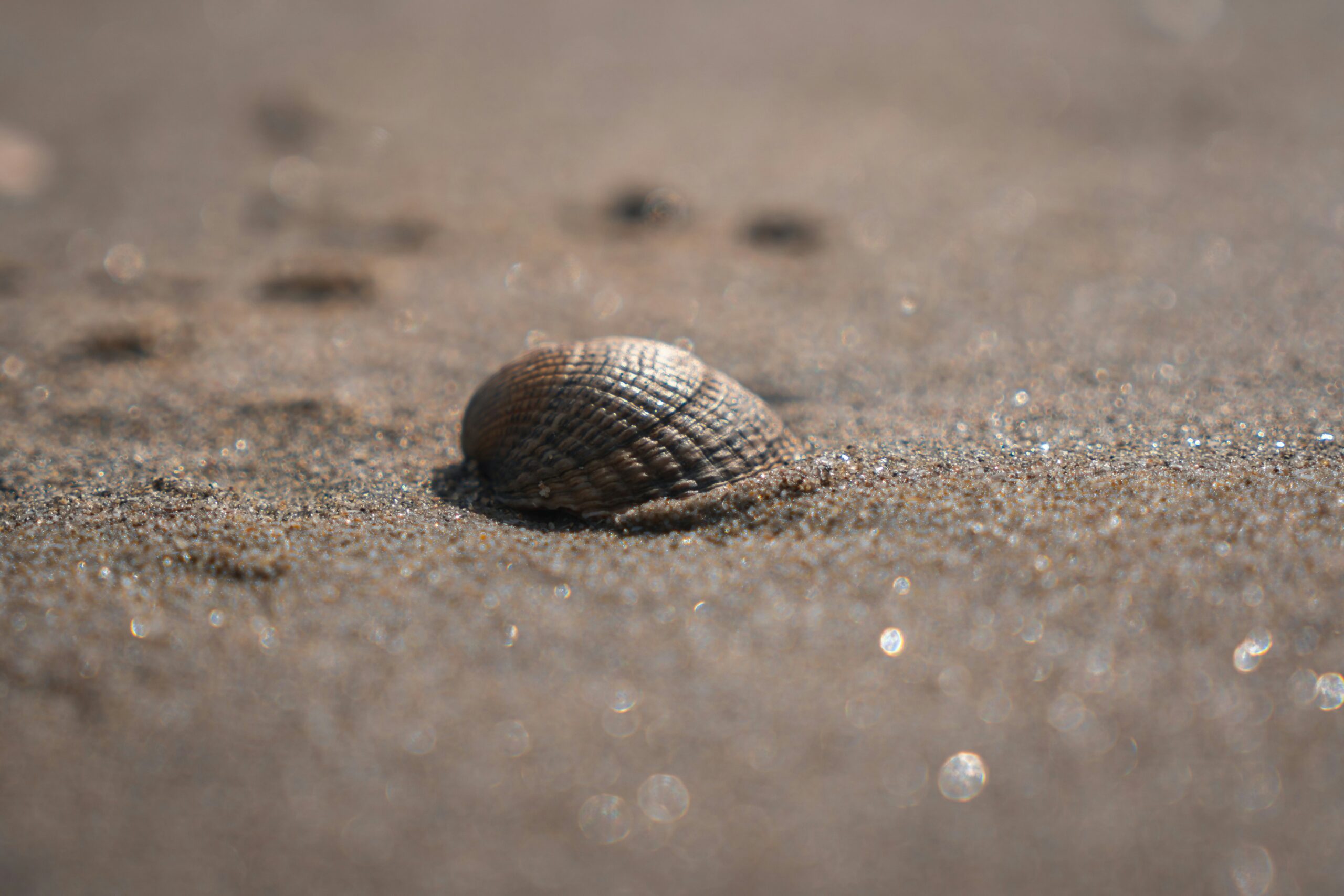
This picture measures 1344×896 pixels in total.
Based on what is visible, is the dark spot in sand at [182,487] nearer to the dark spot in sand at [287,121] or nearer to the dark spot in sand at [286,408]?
the dark spot in sand at [286,408]

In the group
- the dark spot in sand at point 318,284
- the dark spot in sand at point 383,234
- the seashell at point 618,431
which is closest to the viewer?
the seashell at point 618,431

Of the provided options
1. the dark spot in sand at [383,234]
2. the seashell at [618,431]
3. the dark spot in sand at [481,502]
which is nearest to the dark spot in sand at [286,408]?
the dark spot in sand at [481,502]

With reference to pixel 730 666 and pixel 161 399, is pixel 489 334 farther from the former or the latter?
pixel 730 666

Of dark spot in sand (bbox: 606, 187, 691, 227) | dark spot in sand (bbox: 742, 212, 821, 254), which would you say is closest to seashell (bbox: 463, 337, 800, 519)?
dark spot in sand (bbox: 742, 212, 821, 254)

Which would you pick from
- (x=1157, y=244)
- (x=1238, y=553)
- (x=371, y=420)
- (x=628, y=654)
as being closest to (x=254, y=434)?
(x=371, y=420)

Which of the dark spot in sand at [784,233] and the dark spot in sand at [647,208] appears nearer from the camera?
the dark spot in sand at [784,233]

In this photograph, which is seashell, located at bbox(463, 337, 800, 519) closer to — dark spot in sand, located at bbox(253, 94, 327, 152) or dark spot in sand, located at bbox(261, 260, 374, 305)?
dark spot in sand, located at bbox(261, 260, 374, 305)

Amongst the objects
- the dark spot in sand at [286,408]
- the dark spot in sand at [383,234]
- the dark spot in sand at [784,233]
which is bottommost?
the dark spot in sand at [286,408]

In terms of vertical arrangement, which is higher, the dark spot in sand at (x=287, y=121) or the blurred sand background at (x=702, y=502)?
the dark spot in sand at (x=287, y=121)
